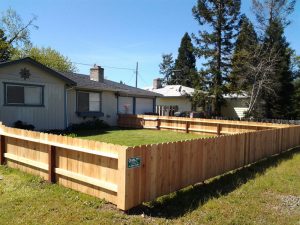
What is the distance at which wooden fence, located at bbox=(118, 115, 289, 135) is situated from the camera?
1579 cm

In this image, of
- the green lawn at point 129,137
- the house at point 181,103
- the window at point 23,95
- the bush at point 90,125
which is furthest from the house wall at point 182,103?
the window at point 23,95

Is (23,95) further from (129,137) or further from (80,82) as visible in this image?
(129,137)

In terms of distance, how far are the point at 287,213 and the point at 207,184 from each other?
1901 mm

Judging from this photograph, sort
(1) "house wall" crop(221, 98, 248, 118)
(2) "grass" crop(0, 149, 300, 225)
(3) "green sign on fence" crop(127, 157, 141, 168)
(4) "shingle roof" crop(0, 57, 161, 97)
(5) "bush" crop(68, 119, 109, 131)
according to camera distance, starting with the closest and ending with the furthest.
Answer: (2) "grass" crop(0, 149, 300, 225), (3) "green sign on fence" crop(127, 157, 141, 168), (4) "shingle roof" crop(0, 57, 161, 97), (5) "bush" crop(68, 119, 109, 131), (1) "house wall" crop(221, 98, 248, 118)

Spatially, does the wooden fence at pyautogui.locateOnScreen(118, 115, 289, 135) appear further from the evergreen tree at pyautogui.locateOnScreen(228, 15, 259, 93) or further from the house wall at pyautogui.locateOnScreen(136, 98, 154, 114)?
the evergreen tree at pyautogui.locateOnScreen(228, 15, 259, 93)

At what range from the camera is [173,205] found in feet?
17.2

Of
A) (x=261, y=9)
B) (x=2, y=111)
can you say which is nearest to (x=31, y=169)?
(x=2, y=111)

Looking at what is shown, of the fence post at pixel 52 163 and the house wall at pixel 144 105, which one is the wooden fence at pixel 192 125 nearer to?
the house wall at pixel 144 105

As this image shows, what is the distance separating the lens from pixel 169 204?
17.4ft

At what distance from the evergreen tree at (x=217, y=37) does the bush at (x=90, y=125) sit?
490 inches

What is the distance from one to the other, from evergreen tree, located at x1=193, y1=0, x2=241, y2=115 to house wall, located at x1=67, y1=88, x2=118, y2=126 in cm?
1083

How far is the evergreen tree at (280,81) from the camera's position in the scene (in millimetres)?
29156

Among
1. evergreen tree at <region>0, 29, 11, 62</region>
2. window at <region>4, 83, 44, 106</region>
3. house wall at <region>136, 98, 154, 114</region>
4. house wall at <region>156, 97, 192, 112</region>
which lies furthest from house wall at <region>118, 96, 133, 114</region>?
evergreen tree at <region>0, 29, 11, 62</region>

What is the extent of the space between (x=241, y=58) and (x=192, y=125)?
13.1 m
